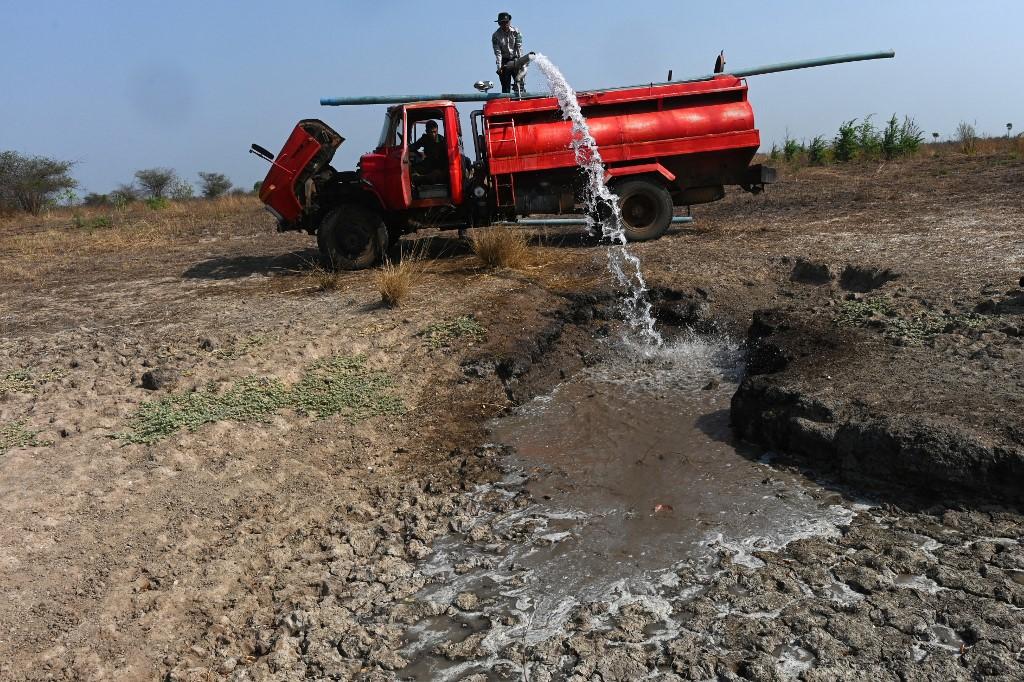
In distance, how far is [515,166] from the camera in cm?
939

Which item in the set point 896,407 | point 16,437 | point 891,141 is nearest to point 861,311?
point 896,407

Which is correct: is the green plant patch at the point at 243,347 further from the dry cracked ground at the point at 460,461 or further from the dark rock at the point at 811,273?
the dark rock at the point at 811,273

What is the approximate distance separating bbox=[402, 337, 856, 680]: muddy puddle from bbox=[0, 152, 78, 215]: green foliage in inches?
883

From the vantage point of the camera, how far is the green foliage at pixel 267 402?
18.0ft

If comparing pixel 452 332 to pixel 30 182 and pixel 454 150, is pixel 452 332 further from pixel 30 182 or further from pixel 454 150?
pixel 30 182

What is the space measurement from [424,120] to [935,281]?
5740mm

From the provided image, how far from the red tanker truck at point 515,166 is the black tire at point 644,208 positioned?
1cm

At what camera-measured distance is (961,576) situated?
133 inches

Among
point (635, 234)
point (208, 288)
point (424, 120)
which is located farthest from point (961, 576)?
point (208, 288)

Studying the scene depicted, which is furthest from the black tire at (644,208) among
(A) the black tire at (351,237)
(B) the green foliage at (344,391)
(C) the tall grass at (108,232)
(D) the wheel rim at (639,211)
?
(C) the tall grass at (108,232)

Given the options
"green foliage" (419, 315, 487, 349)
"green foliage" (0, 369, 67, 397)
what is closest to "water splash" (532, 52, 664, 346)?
"green foliage" (419, 315, 487, 349)

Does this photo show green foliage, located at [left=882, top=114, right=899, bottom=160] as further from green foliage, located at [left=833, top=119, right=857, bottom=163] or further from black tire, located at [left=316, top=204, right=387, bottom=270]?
black tire, located at [left=316, top=204, right=387, bottom=270]

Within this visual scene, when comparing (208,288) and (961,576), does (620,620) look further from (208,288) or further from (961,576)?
(208,288)

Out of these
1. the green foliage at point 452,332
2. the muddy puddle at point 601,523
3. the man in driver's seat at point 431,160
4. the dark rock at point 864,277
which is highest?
the man in driver's seat at point 431,160
